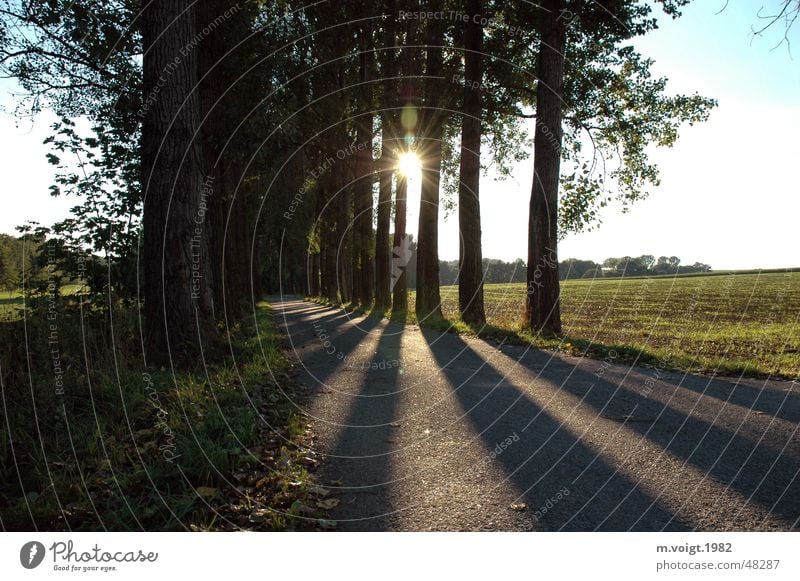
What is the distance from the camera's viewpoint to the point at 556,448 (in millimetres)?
4719

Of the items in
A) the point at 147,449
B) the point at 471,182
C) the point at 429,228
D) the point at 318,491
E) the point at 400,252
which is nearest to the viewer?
the point at 318,491

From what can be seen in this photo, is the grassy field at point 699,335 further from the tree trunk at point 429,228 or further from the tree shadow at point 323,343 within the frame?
the tree shadow at point 323,343

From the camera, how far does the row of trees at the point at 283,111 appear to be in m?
7.52

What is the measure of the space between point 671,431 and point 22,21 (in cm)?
1296

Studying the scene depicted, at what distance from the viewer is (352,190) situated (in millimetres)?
25344

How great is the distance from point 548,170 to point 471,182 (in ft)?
10.2

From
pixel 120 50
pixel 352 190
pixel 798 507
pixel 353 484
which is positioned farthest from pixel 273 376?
pixel 352 190

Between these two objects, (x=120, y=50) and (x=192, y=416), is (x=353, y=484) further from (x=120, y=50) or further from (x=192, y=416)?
(x=120, y=50)

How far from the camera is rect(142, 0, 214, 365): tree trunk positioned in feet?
24.0

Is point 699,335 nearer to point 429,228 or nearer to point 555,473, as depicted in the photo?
point 429,228

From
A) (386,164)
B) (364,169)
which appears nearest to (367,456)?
(386,164)

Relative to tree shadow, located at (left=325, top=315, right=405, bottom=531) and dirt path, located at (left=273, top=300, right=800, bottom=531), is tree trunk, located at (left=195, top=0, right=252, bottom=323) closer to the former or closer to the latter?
tree shadow, located at (left=325, top=315, right=405, bottom=531)

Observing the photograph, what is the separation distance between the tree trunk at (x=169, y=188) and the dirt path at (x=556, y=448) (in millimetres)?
2215

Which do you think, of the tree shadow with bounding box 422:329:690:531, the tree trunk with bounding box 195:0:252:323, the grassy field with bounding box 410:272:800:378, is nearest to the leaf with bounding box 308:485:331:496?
the tree shadow with bounding box 422:329:690:531
